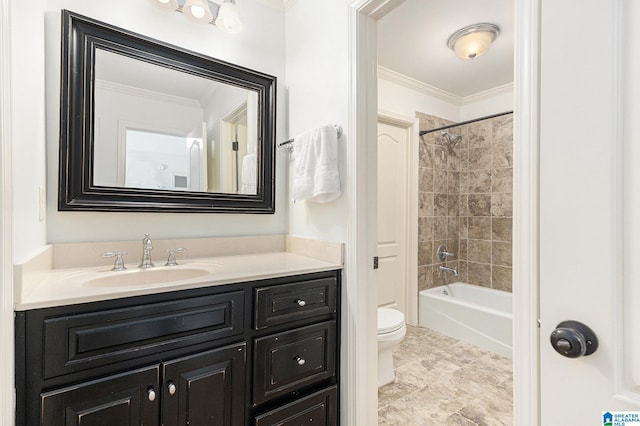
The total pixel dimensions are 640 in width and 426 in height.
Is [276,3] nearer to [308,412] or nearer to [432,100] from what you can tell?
[432,100]

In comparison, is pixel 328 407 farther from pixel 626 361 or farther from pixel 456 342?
pixel 456 342

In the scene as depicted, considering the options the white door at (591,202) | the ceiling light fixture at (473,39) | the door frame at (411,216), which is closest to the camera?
the white door at (591,202)

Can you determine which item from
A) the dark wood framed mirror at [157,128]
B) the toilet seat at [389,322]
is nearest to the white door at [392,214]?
the toilet seat at [389,322]

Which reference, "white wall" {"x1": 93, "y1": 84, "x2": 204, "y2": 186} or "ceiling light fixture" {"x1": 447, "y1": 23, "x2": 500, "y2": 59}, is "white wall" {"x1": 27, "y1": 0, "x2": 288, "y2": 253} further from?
"ceiling light fixture" {"x1": 447, "y1": 23, "x2": 500, "y2": 59}

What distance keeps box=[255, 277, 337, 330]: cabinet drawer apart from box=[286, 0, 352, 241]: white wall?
0.27 meters

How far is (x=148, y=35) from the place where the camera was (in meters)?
1.60

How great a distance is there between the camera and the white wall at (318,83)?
155 centimetres

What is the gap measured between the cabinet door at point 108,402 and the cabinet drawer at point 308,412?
1.44ft

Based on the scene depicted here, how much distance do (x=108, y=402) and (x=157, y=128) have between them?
1226 millimetres

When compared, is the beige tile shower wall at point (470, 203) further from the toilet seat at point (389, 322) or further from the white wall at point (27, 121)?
the white wall at point (27, 121)

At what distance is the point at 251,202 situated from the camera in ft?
6.14

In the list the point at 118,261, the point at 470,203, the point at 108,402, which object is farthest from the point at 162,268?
the point at 470,203

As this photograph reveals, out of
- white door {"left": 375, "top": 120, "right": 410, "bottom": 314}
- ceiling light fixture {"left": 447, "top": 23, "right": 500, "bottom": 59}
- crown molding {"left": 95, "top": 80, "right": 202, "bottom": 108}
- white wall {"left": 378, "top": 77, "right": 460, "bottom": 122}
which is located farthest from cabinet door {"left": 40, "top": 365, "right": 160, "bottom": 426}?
ceiling light fixture {"left": 447, "top": 23, "right": 500, "bottom": 59}

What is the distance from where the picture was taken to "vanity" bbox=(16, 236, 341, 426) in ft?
3.00
